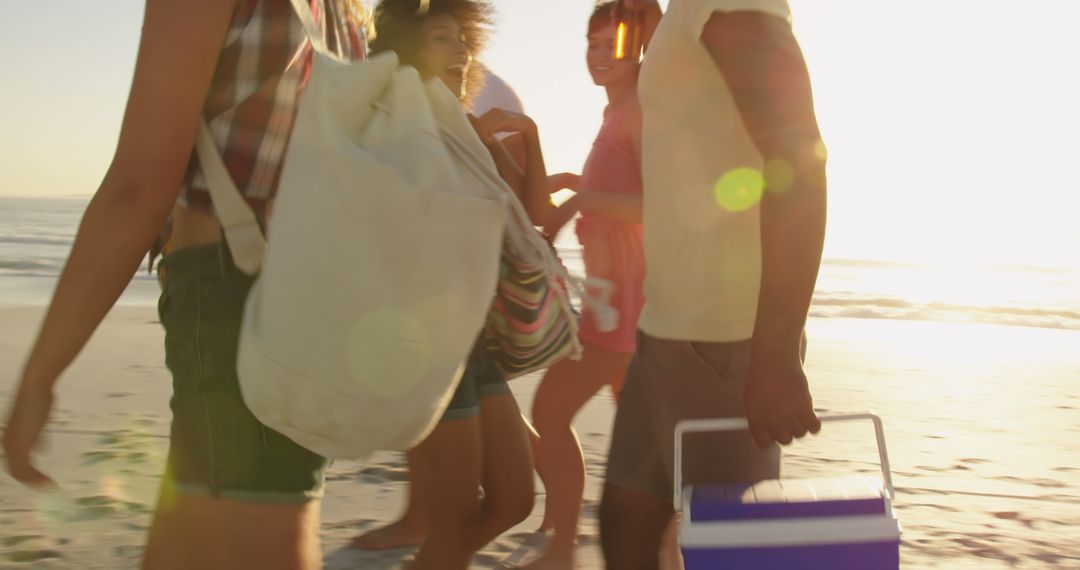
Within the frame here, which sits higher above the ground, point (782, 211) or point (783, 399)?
point (782, 211)

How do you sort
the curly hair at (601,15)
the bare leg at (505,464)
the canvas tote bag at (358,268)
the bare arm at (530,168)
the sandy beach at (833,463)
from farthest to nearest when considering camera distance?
the sandy beach at (833,463) → the curly hair at (601,15) → the bare arm at (530,168) → the bare leg at (505,464) → the canvas tote bag at (358,268)

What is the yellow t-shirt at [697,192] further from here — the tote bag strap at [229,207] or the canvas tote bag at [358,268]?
the tote bag strap at [229,207]

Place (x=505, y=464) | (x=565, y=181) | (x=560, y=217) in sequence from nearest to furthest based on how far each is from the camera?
(x=505, y=464) → (x=560, y=217) → (x=565, y=181)

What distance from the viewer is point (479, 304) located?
1.33 m

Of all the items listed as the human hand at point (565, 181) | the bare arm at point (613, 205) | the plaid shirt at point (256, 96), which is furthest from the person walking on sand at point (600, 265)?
the plaid shirt at point (256, 96)

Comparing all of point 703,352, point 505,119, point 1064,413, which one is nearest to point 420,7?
point 505,119

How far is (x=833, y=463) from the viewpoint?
4.93 metres

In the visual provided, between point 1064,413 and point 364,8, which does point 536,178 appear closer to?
point 364,8

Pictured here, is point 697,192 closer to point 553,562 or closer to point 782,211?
point 782,211

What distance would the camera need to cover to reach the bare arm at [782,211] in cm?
152

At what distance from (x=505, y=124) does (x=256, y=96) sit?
4.73 ft

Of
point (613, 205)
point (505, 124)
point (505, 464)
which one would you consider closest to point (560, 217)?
point (613, 205)

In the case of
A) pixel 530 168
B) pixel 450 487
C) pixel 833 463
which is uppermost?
pixel 530 168

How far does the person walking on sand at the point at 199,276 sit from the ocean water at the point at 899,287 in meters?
8.07
